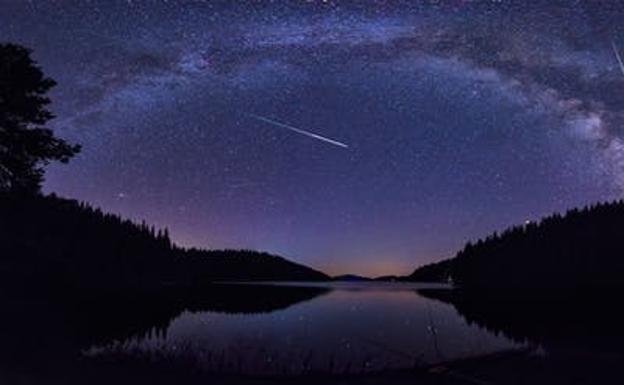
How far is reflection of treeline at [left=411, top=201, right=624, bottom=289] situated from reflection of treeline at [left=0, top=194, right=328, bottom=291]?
74.8 meters

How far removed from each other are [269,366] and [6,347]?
9.68 m

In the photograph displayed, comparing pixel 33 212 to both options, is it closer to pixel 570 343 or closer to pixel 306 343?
pixel 306 343

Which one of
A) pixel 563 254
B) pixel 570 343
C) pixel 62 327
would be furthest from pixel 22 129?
pixel 563 254

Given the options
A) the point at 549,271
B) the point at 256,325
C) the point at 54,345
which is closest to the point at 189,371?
the point at 54,345

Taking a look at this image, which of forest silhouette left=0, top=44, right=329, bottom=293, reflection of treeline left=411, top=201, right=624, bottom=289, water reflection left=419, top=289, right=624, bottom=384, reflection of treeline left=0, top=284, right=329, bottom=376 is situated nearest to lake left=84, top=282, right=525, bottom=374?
reflection of treeline left=0, top=284, right=329, bottom=376

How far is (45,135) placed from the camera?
4753cm

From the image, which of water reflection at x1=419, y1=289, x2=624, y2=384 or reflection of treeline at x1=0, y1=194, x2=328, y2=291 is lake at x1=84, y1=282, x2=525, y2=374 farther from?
reflection of treeline at x1=0, y1=194, x2=328, y2=291

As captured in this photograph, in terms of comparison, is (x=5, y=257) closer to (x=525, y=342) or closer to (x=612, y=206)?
(x=525, y=342)

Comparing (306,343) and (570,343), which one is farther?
(306,343)

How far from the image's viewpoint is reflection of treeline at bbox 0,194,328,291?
54.3 meters

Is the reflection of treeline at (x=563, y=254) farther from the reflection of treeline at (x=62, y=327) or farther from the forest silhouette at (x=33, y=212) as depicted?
the reflection of treeline at (x=62, y=327)

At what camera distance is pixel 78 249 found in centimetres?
8744

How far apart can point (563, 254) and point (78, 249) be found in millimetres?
100791

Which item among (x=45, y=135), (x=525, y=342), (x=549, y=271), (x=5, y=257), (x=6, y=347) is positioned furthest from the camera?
(x=549, y=271)
